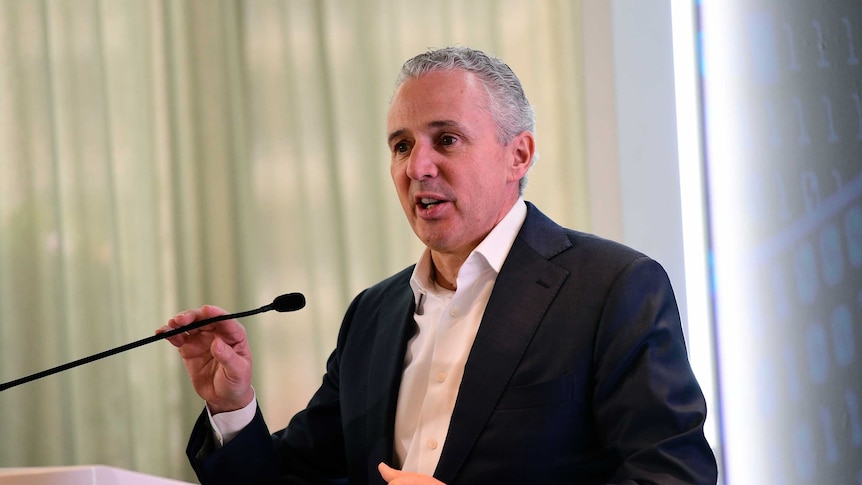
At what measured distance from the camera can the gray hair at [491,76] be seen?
162 centimetres

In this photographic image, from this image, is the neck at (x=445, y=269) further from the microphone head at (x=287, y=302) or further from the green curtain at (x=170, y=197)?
the green curtain at (x=170, y=197)

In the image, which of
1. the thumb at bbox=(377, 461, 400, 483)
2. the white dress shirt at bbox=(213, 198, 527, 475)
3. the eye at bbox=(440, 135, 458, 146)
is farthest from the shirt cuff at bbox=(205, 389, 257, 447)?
the eye at bbox=(440, 135, 458, 146)

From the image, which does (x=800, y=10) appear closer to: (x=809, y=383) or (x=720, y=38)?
(x=720, y=38)

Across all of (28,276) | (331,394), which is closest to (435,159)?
(331,394)

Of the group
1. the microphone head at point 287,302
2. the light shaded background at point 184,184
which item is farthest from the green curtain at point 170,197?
the microphone head at point 287,302

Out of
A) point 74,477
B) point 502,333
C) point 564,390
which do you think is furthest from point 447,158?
point 74,477

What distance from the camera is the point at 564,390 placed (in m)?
1.43

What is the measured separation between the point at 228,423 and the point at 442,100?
710 millimetres

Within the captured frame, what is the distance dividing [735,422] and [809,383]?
0.70ft

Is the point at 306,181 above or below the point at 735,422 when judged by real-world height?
above

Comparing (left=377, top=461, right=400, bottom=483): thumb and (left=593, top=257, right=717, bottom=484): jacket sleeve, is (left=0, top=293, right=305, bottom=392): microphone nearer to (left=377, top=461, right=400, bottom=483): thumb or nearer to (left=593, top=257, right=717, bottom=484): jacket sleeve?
(left=377, top=461, right=400, bottom=483): thumb

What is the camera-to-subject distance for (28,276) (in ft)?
8.31

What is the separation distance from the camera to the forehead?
1.59 metres

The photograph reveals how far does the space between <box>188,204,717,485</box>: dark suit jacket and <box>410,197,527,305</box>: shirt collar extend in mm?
31
